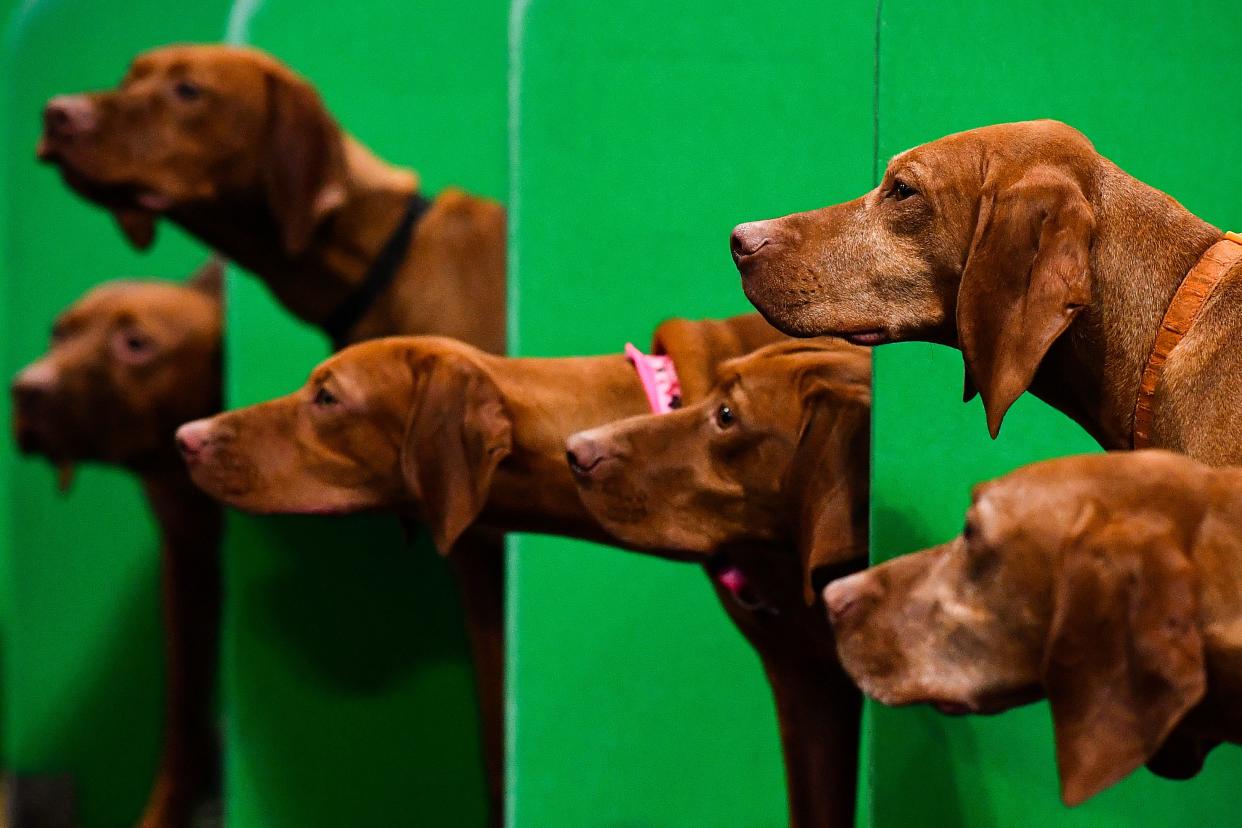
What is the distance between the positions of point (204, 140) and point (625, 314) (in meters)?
1.05

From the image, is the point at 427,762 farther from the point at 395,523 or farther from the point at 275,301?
the point at 275,301

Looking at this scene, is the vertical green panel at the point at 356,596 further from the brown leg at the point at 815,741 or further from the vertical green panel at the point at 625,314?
the brown leg at the point at 815,741

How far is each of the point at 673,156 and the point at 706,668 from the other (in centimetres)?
80

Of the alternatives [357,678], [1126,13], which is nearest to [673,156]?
[1126,13]

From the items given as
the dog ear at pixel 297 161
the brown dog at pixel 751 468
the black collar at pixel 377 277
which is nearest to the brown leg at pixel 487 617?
the black collar at pixel 377 277

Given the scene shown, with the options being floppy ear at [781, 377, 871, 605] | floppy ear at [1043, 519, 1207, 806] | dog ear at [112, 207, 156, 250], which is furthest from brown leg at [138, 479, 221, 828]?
floppy ear at [1043, 519, 1207, 806]

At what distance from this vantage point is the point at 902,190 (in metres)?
2.06

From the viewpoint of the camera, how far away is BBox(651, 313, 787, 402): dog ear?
262cm

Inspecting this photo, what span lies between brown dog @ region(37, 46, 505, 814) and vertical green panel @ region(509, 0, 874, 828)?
0.54 m

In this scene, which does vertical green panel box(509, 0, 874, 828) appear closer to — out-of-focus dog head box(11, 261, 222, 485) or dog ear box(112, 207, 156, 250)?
dog ear box(112, 207, 156, 250)

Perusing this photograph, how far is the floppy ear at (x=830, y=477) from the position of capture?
7.70 ft

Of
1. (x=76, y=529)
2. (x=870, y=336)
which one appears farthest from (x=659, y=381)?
(x=76, y=529)

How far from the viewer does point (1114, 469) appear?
1697 millimetres

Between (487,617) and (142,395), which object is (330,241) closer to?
(142,395)
